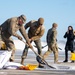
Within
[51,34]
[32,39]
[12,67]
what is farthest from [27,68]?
[51,34]

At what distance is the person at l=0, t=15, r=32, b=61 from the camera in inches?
521

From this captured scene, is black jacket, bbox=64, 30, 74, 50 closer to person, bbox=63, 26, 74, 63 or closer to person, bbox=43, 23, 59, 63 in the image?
person, bbox=63, 26, 74, 63

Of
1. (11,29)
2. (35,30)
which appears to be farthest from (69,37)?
(11,29)

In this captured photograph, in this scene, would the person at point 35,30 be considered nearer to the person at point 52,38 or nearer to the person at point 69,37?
the person at point 52,38

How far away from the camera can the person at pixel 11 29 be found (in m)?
13.2

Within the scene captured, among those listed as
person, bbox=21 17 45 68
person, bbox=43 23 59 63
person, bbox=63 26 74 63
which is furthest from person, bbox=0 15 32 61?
person, bbox=63 26 74 63

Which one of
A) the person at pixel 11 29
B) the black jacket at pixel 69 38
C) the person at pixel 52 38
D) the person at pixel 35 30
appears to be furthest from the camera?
the black jacket at pixel 69 38

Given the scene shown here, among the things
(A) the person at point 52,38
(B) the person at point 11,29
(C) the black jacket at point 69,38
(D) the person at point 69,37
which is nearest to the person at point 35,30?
(B) the person at point 11,29

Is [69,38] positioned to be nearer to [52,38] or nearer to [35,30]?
[52,38]

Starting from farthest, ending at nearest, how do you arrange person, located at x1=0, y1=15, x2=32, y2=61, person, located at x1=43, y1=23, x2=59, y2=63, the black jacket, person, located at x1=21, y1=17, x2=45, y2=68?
the black jacket, person, located at x1=43, y1=23, x2=59, y2=63, person, located at x1=21, y1=17, x2=45, y2=68, person, located at x1=0, y1=15, x2=32, y2=61

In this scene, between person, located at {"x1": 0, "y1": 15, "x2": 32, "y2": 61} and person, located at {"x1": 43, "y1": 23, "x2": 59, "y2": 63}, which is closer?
person, located at {"x1": 0, "y1": 15, "x2": 32, "y2": 61}

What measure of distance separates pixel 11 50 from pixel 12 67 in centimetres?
53

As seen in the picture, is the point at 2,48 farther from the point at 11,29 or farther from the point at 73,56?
the point at 73,56

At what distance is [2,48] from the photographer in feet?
45.7
